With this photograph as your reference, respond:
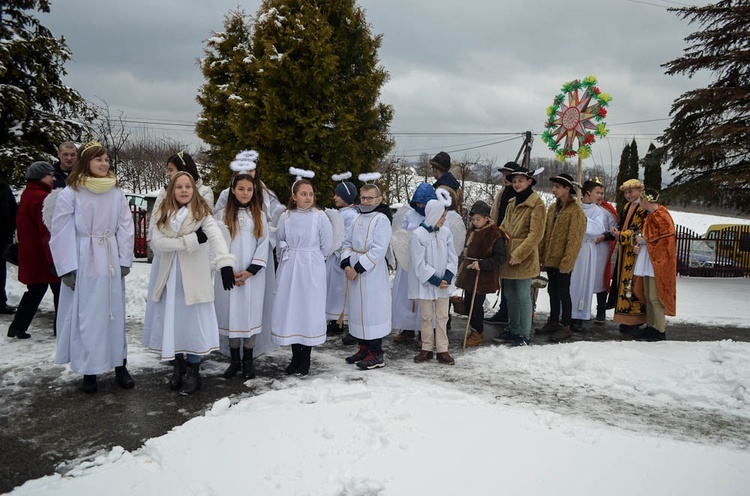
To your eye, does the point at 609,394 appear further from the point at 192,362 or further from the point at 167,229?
the point at 167,229

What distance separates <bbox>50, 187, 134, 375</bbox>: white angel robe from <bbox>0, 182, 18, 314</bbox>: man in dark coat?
352 centimetres

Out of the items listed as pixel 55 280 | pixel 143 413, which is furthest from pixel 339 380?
pixel 55 280

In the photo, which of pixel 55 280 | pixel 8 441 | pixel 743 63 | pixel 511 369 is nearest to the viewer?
pixel 8 441

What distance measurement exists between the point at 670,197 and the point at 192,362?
16.2m

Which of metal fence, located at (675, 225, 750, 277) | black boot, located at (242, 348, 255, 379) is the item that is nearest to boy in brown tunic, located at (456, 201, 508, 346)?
black boot, located at (242, 348, 255, 379)

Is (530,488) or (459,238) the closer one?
(530,488)

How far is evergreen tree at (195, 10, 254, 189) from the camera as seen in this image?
11164 mm

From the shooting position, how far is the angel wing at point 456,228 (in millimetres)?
6152

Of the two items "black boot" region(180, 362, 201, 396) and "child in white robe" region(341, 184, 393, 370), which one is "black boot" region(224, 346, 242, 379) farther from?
"child in white robe" region(341, 184, 393, 370)

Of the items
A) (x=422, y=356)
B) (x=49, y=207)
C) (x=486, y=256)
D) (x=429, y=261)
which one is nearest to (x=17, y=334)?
(x=49, y=207)

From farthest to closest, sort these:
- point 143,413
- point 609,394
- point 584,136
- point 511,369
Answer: point 584,136 → point 511,369 → point 609,394 → point 143,413

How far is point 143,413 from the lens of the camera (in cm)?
414

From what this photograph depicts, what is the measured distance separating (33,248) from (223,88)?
23.3ft

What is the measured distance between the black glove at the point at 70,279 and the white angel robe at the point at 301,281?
1.78 m
